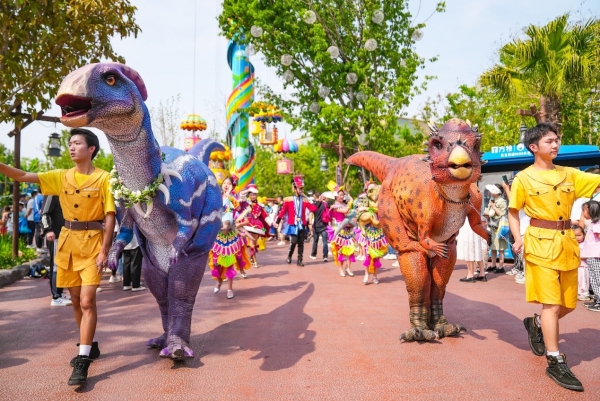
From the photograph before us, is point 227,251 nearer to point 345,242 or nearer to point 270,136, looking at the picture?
point 345,242

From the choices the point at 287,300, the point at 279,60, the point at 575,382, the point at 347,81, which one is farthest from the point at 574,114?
the point at 575,382

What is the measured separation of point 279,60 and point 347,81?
8.12 ft

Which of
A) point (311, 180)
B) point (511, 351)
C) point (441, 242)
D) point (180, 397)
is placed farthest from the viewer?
point (311, 180)

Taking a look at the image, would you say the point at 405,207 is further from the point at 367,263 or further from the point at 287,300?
the point at 367,263

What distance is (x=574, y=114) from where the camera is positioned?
16.1 meters

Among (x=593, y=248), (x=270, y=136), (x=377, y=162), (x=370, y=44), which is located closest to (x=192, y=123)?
(x=270, y=136)

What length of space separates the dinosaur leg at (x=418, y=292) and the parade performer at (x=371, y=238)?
3.60 m

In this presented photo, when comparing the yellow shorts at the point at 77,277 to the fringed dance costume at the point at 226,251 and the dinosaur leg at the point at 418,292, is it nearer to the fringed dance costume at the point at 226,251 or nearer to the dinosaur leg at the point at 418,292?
the dinosaur leg at the point at 418,292

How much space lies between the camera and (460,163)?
4016 mm

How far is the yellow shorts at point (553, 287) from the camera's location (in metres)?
3.76

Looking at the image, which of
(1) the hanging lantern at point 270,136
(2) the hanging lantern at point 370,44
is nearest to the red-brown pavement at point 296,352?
(2) the hanging lantern at point 370,44

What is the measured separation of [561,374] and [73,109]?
3.98 metres

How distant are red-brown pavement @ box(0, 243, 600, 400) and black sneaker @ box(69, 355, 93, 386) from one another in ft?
0.20

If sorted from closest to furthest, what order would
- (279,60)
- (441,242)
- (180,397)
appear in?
(180,397) → (441,242) → (279,60)
